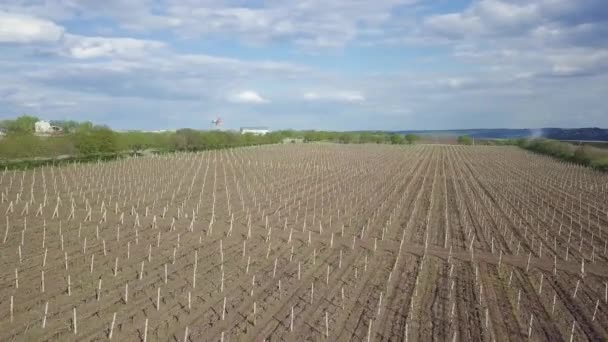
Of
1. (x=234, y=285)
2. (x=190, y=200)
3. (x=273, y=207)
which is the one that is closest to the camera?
(x=234, y=285)

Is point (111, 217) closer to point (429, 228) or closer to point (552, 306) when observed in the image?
point (429, 228)

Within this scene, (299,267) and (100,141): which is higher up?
(100,141)

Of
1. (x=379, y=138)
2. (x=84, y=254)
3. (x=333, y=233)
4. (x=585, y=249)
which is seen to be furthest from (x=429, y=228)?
(x=379, y=138)

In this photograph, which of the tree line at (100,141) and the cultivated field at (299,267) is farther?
the tree line at (100,141)

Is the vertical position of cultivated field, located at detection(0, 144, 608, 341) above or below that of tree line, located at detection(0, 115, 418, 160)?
below

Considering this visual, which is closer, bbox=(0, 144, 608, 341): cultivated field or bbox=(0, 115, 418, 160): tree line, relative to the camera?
bbox=(0, 144, 608, 341): cultivated field

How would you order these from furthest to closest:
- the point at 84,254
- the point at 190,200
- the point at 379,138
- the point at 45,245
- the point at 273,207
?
the point at 379,138 → the point at 190,200 → the point at 273,207 → the point at 45,245 → the point at 84,254

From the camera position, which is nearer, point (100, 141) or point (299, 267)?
point (299, 267)

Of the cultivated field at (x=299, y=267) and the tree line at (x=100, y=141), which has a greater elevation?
the tree line at (x=100, y=141)
